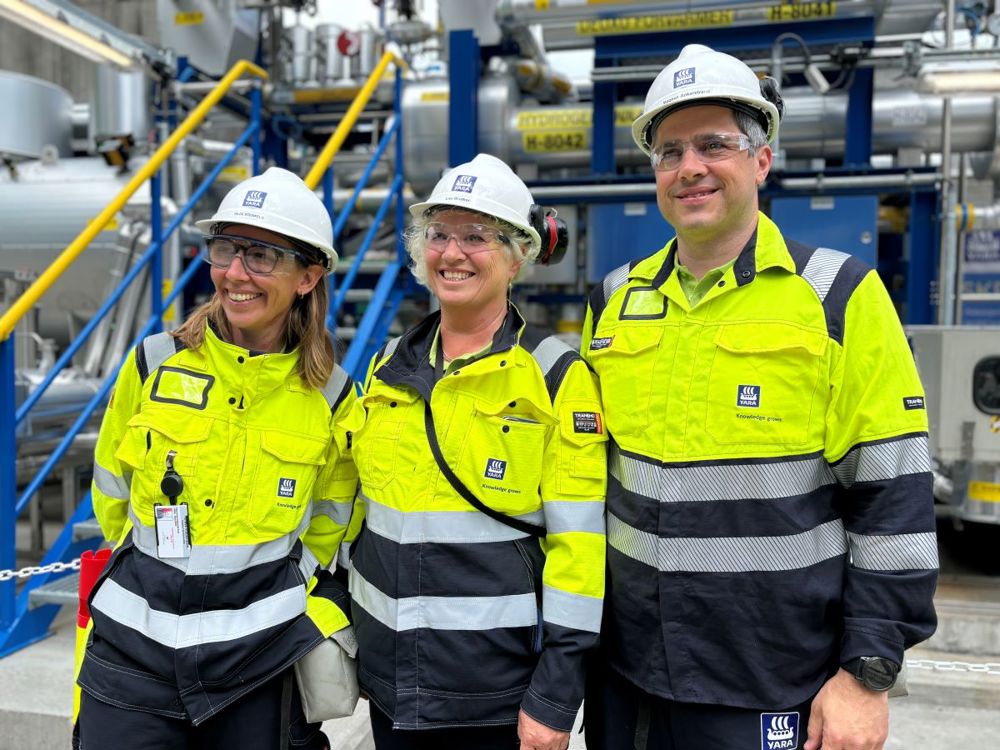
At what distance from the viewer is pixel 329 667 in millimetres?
1784

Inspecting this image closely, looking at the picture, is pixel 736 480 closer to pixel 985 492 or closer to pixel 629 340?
pixel 629 340

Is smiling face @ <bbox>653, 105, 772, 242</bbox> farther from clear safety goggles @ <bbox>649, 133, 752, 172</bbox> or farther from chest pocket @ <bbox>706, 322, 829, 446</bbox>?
chest pocket @ <bbox>706, 322, 829, 446</bbox>

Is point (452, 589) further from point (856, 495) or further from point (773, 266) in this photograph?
point (773, 266)

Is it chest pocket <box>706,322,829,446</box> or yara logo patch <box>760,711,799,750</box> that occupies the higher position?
chest pocket <box>706,322,829,446</box>

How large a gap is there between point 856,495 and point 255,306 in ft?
4.49

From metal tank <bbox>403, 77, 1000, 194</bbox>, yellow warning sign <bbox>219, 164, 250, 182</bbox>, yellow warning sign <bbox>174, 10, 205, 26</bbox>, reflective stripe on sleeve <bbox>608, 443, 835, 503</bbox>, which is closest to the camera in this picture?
reflective stripe on sleeve <bbox>608, 443, 835, 503</bbox>

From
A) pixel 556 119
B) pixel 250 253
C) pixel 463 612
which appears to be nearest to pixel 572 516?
pixel 463 612

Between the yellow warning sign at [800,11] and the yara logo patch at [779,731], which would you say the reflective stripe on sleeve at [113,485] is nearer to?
the yara logo patch at [779,731]

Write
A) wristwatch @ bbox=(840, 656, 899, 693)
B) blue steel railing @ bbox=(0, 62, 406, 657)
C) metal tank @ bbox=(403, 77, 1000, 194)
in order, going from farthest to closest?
1. metal tank @ bbox=(403, 77, 1000, 194)
2. blue steel railing @ bbox=(0, 62, 406, 657)
3. wristwatch @ bbox=(840, 656, 899, 693)

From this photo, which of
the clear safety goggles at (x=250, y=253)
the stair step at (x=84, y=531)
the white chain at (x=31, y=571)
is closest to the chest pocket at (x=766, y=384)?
the clear safety goggles at (x=250, y=253)

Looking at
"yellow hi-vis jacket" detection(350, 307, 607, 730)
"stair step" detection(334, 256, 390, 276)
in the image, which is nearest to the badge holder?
"yellow hi-vis jacket" detection(350, 307, 607, 730)

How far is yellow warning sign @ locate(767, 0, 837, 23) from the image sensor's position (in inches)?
188

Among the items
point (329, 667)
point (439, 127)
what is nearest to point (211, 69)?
point (439, 127)

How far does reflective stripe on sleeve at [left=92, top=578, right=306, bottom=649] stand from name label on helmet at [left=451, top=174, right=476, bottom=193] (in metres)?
0.98
